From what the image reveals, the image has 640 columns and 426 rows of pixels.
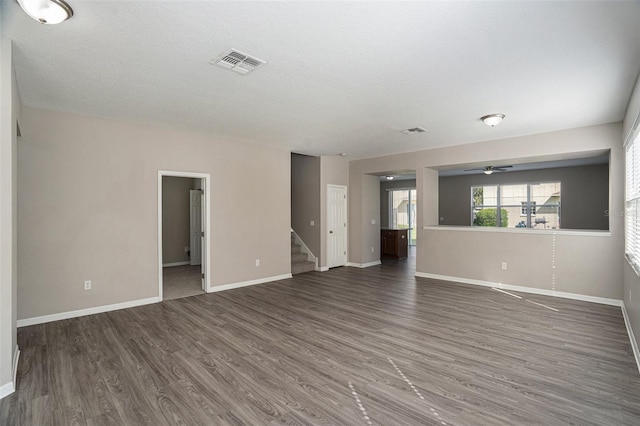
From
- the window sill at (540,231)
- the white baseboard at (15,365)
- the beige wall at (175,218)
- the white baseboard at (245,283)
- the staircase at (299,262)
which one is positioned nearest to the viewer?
the white baseboard at (15,365)

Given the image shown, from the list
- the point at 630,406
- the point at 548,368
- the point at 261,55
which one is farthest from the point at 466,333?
the point at 261,55

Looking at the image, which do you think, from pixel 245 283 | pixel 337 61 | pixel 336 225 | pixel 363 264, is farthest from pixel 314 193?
pixel 337 61

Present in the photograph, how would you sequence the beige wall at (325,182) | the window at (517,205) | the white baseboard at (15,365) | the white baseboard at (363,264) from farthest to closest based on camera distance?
the window at (517,205), the white baseboard at (363,264), the beige wall at (325,182), the white baseboard at (15,365)

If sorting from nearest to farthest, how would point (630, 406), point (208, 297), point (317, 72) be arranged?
point (630, 406) < point (317, 72) < point (208, 297)

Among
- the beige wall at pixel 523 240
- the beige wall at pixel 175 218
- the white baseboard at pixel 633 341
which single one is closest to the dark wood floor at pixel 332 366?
the white baseboard at pixel 633 341

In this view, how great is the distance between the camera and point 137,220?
4.80 m

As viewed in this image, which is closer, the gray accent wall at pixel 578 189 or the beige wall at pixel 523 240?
the beige wall at pixel 523 240

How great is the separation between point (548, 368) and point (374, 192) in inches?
233

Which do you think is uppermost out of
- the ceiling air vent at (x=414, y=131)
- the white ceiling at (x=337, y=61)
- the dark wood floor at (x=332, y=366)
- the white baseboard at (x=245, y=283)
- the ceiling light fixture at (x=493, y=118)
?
the white ceiling at (x=337, y=61)

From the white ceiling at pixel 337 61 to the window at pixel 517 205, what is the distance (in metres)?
5.45

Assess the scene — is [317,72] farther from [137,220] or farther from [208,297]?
[208,297]

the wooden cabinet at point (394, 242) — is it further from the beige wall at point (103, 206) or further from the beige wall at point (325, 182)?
the beige wall at point (103, 206)

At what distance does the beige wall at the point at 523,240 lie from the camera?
15.8ft

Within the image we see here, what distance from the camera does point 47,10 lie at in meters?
2.07
